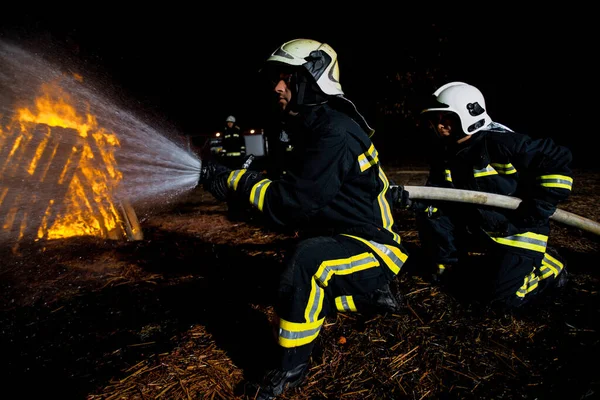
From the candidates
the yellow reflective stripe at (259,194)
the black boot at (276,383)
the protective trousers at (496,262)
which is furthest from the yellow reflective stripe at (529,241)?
the yellow reflective stripe at (259,194)

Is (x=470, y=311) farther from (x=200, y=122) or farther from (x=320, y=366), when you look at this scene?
(x=200, y=122)

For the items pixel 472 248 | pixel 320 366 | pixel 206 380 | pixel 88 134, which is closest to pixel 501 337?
pixel 472 248

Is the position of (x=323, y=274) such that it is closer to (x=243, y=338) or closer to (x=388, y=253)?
(x=388, y=253)

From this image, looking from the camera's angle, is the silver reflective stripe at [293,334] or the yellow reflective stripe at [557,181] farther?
the yellow reflective stripe at [557,181]

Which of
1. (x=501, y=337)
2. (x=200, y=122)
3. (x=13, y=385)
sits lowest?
(x=501, y=337)

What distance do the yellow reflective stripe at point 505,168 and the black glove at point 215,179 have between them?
2.75 m

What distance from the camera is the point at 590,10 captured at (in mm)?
10406

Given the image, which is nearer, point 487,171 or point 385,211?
point 385,211

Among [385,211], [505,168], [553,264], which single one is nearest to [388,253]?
[385,211]

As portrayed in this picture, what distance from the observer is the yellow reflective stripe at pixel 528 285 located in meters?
3.04

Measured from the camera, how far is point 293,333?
7.16 ft

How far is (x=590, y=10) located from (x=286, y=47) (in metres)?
13.4

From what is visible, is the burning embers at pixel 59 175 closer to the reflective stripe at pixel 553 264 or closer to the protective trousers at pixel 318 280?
the protective trousers at pixel 318 280

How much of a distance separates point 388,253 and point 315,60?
5.27ft
